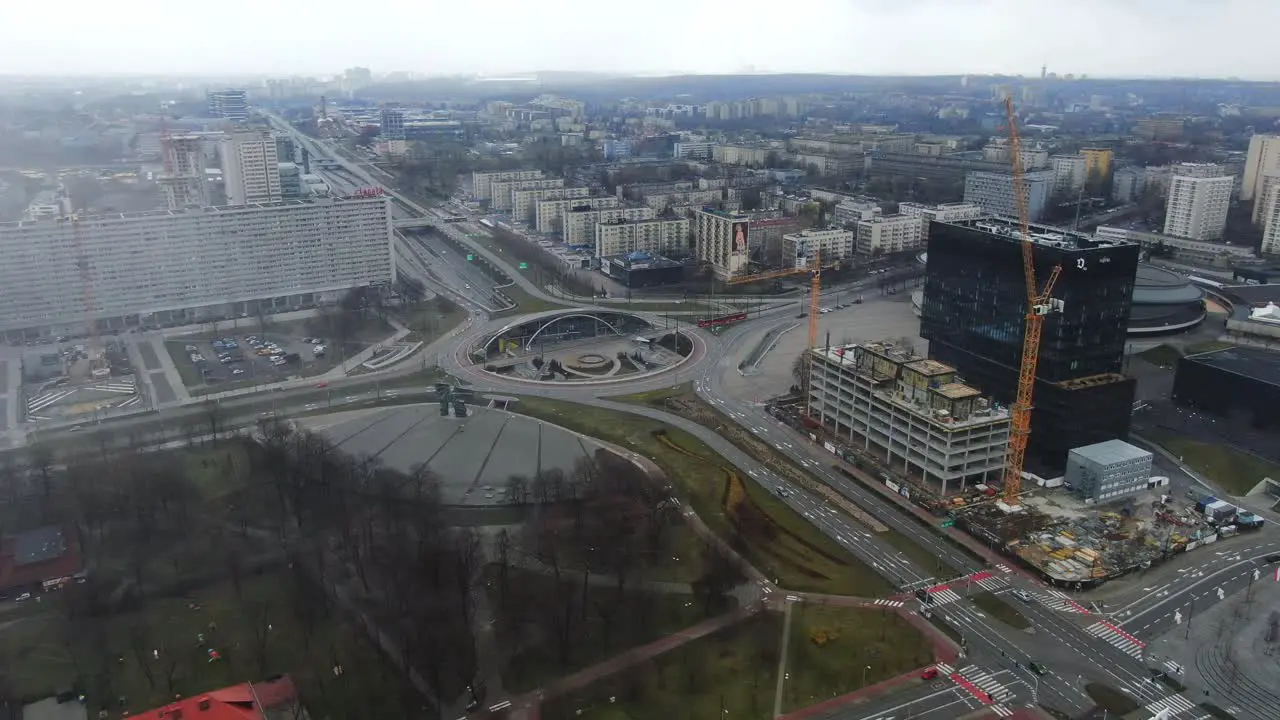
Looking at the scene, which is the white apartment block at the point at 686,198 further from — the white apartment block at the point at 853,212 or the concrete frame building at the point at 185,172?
the concrete frame building at the point at 185,172

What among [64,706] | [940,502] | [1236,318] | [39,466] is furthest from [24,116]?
[1236,318]

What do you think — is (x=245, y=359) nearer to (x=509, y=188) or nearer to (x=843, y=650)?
(x=843, y=650)

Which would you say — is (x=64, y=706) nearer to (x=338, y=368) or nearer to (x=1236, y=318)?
(x=338, y=368)

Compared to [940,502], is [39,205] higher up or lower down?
higher up

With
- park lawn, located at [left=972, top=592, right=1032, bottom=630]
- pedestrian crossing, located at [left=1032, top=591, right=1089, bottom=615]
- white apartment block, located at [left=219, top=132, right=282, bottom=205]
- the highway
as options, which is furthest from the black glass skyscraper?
white apartment block, located at [left=219, top=132, right=282, bottom=205]

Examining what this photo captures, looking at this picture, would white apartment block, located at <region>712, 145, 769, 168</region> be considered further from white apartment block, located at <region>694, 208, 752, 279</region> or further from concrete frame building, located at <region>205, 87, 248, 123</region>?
concrete frame building, located at <region>205, 87, 248, 123</region>

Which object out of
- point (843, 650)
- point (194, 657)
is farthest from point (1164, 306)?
point (194, 657)
